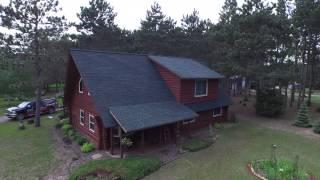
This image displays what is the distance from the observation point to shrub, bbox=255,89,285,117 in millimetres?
25484

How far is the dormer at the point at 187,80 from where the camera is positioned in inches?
759

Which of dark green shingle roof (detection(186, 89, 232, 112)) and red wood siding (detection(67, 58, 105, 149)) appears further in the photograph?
dark green shingle roof (detection(186, 89, 232, 112))

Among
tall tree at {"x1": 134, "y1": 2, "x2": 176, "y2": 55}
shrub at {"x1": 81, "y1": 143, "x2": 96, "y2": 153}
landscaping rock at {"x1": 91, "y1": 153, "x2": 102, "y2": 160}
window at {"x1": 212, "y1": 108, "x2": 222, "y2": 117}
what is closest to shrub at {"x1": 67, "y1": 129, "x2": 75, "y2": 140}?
shrub at {"x1": 81, "y1": 143, "x2": 96, "y2": 153}

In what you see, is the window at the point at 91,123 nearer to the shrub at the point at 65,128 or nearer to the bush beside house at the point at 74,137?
the bush beside house at the point at 74,137

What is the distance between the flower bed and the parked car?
881 inches

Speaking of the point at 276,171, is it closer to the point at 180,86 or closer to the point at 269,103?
the point at 180,86

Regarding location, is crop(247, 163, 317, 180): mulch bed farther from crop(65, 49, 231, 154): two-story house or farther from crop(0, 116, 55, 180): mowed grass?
crop(0, 116, 55, 180): mowed grass

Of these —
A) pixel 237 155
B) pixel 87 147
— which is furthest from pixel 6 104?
pixel 237 155

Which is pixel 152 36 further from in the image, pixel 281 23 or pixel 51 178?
pixel 51 178

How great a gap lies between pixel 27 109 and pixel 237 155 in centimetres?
2240

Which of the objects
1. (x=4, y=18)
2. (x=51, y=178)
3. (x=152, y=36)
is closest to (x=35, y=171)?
(x=51, y=178)

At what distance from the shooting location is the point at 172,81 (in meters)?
19.7

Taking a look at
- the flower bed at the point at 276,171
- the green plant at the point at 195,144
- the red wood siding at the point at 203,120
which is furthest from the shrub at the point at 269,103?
the flower bed at the point at 276,171

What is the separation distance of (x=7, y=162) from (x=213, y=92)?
1660 centimetres
